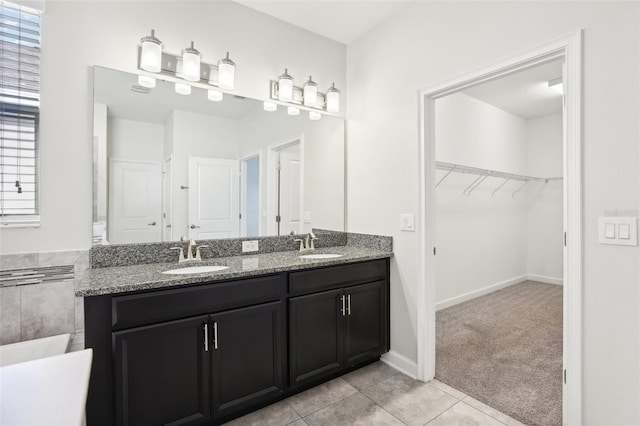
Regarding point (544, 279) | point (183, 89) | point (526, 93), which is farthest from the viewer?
point (544, 279)

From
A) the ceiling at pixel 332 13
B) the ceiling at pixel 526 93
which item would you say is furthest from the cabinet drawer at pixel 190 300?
the ceiling at pixel 526 93

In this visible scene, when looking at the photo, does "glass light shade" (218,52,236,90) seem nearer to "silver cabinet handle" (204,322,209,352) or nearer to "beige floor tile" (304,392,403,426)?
"silver cabinet handle" (204,322,209,352)

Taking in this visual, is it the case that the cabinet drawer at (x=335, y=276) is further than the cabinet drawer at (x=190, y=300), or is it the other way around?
the cabinet drawer at (x=335, y=276)

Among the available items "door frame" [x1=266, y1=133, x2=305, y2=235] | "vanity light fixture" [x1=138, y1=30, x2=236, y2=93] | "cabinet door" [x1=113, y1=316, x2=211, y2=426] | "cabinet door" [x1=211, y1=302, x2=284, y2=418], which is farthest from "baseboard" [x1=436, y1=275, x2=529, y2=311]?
"vanity light fixture" [x1=138, y1=30, x2=236, y2=93]

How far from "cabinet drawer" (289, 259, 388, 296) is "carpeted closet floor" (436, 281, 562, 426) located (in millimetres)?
867

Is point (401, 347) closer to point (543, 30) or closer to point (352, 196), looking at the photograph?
point (352, 196)

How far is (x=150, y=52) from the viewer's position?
6.36 ft

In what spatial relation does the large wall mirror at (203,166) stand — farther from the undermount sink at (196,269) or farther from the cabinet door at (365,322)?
the cabinet door at (365,322)

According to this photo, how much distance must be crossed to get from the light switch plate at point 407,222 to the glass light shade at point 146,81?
6.31 feet

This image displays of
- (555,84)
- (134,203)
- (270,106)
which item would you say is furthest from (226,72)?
(555,84)

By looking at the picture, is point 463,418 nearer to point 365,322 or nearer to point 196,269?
point 365,322

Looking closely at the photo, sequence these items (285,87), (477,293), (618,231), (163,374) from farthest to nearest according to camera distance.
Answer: (477,293) → (285,87) → (163,374) → (618,231)

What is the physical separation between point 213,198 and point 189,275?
2.69ft

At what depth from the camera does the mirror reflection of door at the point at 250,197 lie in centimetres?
242
